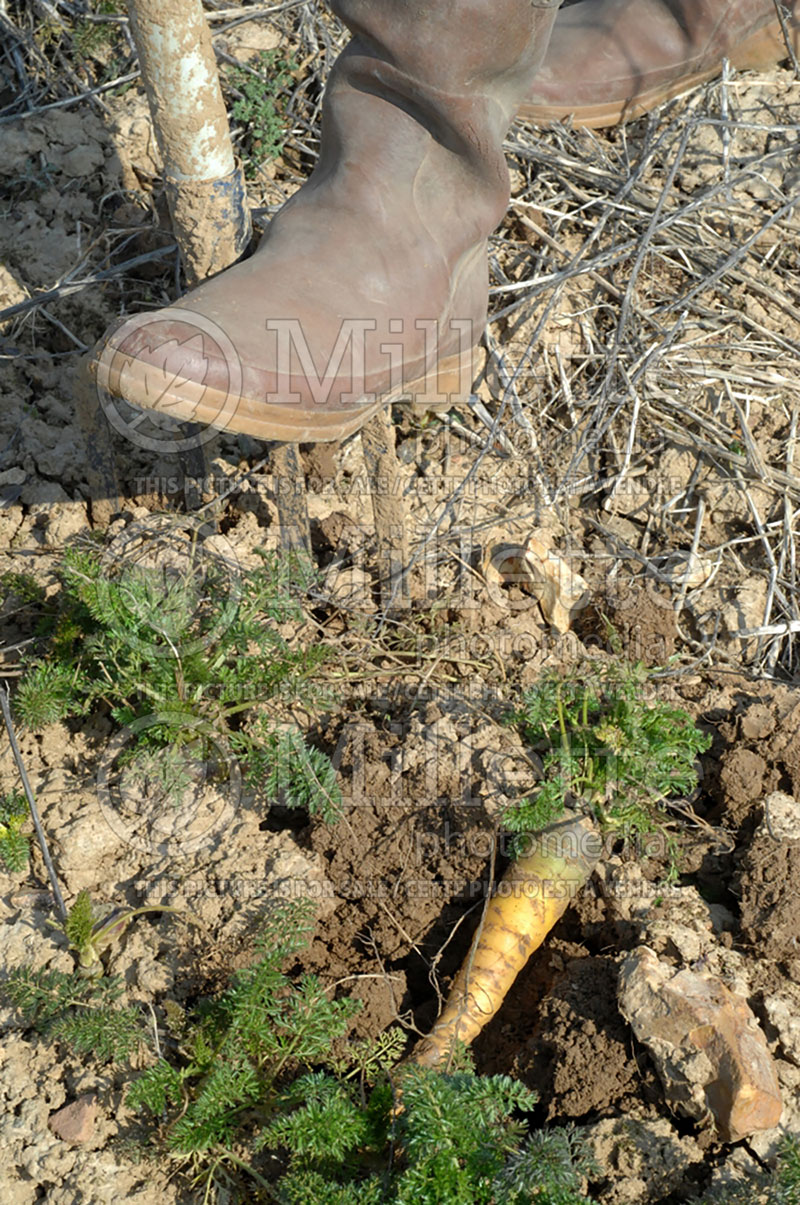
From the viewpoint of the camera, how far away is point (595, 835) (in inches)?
77.3

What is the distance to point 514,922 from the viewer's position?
1890mm

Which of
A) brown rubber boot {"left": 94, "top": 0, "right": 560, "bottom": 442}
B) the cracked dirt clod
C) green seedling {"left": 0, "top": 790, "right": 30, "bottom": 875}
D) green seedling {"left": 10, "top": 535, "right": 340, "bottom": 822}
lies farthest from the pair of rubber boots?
the cracked dirt clod

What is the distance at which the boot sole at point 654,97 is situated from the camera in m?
2.83

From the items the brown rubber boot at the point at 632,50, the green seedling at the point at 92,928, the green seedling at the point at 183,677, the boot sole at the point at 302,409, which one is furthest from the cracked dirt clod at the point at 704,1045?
the brown rubber boot at the point at 632,50

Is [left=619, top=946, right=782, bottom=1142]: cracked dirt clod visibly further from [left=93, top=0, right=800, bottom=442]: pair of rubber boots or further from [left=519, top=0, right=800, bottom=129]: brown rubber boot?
[left=519, top=0, right=800, bottom=129]: brown rubber boot

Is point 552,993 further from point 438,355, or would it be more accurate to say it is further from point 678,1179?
point 438,355

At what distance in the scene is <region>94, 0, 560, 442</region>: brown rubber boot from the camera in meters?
1.76

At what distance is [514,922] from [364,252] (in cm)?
127

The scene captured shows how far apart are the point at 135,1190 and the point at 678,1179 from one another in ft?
2.81

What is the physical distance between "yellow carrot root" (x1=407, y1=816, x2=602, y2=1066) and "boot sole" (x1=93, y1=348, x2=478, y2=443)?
2.83ft

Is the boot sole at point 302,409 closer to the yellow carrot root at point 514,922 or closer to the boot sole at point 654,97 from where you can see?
the yellow carrot root at point 514,922

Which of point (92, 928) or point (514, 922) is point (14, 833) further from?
point (514, 922)

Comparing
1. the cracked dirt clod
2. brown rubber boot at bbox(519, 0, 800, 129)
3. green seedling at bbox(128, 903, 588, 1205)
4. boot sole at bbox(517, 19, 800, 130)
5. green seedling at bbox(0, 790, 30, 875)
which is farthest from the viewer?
boot sole at bbox(517, 19, 800, 130)

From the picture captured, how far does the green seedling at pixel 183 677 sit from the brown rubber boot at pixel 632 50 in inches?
61.8
